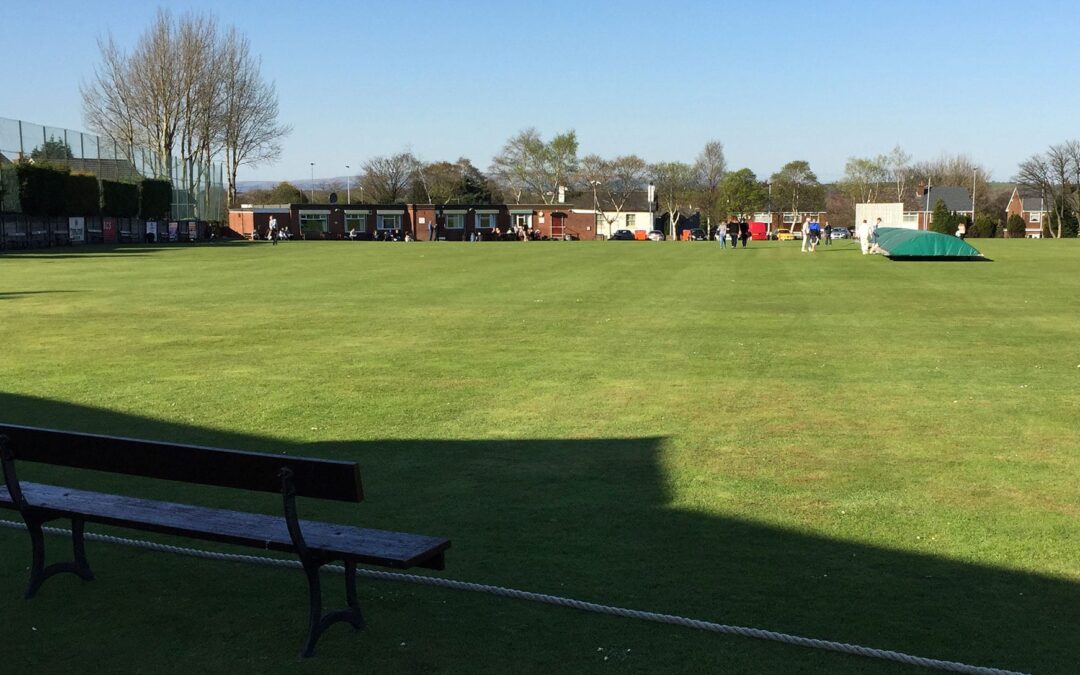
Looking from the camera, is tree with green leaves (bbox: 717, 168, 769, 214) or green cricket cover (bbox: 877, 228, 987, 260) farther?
tree with green leaves (bbox: 717, 168, 769, 214)

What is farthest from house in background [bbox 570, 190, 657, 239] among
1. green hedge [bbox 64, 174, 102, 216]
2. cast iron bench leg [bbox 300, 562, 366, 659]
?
cast iron bench leg [bbox 300, 562, 366, 659]

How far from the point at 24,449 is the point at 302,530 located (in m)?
1.50

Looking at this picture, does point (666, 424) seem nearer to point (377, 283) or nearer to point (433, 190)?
point (377, 283)

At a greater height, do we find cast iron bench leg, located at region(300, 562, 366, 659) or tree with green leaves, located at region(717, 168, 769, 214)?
tree with green leaves, located at region(717, 168, 769, 214)

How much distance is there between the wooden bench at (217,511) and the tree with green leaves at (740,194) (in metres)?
110

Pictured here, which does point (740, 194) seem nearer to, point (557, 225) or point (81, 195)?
point (557, 225)

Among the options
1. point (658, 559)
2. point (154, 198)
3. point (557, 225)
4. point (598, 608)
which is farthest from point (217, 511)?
point (557, 225)

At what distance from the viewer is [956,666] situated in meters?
4.14

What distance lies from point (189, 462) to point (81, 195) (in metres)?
55.4

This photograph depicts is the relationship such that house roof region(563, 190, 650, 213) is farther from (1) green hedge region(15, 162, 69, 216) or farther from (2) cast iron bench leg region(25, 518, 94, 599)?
(2) cast iron bench leg region(25, 518, 94, 599)

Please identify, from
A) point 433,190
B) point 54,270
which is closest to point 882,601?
point 54,270

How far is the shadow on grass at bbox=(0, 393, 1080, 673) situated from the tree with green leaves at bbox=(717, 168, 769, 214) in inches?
4219

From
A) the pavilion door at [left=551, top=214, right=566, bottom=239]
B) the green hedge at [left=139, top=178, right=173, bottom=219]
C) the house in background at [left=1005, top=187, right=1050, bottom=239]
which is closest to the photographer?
the green hedge at [left=139, top=178, right=173, bottom=219]

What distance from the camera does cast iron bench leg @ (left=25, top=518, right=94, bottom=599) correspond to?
5008 mm
